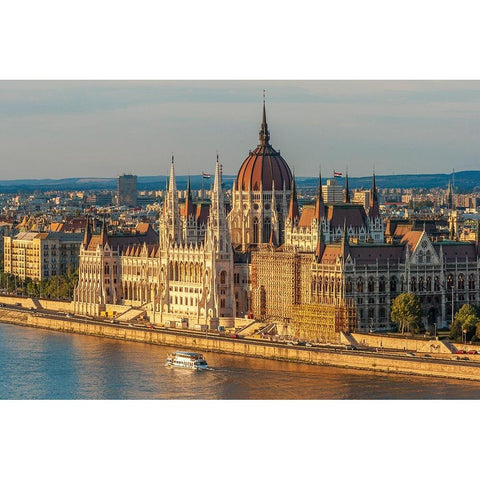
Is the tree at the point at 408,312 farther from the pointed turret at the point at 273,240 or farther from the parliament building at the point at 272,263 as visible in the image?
the pointed turret at the point at 273,240

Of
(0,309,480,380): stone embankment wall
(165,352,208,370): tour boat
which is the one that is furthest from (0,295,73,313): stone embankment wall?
(165,352,208,370): tour boat

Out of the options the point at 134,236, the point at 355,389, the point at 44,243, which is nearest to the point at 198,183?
the point at 44,243

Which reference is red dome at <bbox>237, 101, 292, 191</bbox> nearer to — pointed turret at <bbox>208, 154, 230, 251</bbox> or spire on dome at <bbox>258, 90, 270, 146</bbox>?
spire on dome at <bbox>258, 90, 270, 146</bbox>

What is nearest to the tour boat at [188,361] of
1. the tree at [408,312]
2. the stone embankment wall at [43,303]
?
the tree at [408,312]

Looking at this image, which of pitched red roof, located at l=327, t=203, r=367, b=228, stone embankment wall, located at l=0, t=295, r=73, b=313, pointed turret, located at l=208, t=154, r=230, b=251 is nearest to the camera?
pitched red roof, located at l=327, t=203, r=367, b=228

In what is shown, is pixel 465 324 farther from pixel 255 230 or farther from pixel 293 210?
pixel 255 230

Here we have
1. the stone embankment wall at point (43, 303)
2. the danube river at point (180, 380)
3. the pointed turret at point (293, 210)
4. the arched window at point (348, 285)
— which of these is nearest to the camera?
the danube river at point (180, 380)

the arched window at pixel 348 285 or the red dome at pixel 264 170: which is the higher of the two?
the red dome at pixel 264 170

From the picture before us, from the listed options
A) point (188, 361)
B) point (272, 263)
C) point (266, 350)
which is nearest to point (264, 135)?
point (272, 263)
